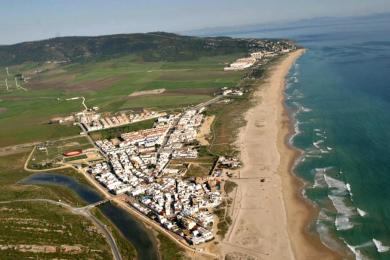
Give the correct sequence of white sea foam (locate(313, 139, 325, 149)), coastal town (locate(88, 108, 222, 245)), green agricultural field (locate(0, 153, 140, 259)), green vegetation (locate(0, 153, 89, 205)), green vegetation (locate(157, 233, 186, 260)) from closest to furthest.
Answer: green vegetation (locate(157, 233, 186, 260)) → green agricultural field (locate(0, 153, 140, 259)) → coastal town (locate(88, 108, 222, 245)) → green vegetation (locate(0, 153, 89, 205)) → white sea foam (locate(313, 139, 325, 149))

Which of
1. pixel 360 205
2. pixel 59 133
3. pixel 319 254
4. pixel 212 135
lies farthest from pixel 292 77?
pixel 319 254

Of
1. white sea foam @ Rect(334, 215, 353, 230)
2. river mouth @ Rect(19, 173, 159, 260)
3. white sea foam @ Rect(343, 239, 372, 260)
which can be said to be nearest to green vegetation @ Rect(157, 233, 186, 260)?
river mouth @ Rect(19, 173, 159, 260)

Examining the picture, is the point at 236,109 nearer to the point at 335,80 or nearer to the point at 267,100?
the point at 267,100

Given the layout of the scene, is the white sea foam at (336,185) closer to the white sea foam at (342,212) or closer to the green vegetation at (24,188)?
the white sea foam at (342,212)

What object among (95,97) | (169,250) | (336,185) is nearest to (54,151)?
(169,250)

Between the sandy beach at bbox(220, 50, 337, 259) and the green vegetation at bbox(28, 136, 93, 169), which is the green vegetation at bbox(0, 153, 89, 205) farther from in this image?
the sandy beach at bbox(220, 50, 337, 259)

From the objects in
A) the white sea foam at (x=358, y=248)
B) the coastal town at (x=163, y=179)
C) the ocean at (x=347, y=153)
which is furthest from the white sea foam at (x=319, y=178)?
the white sea foam at (x=358, y=248)
